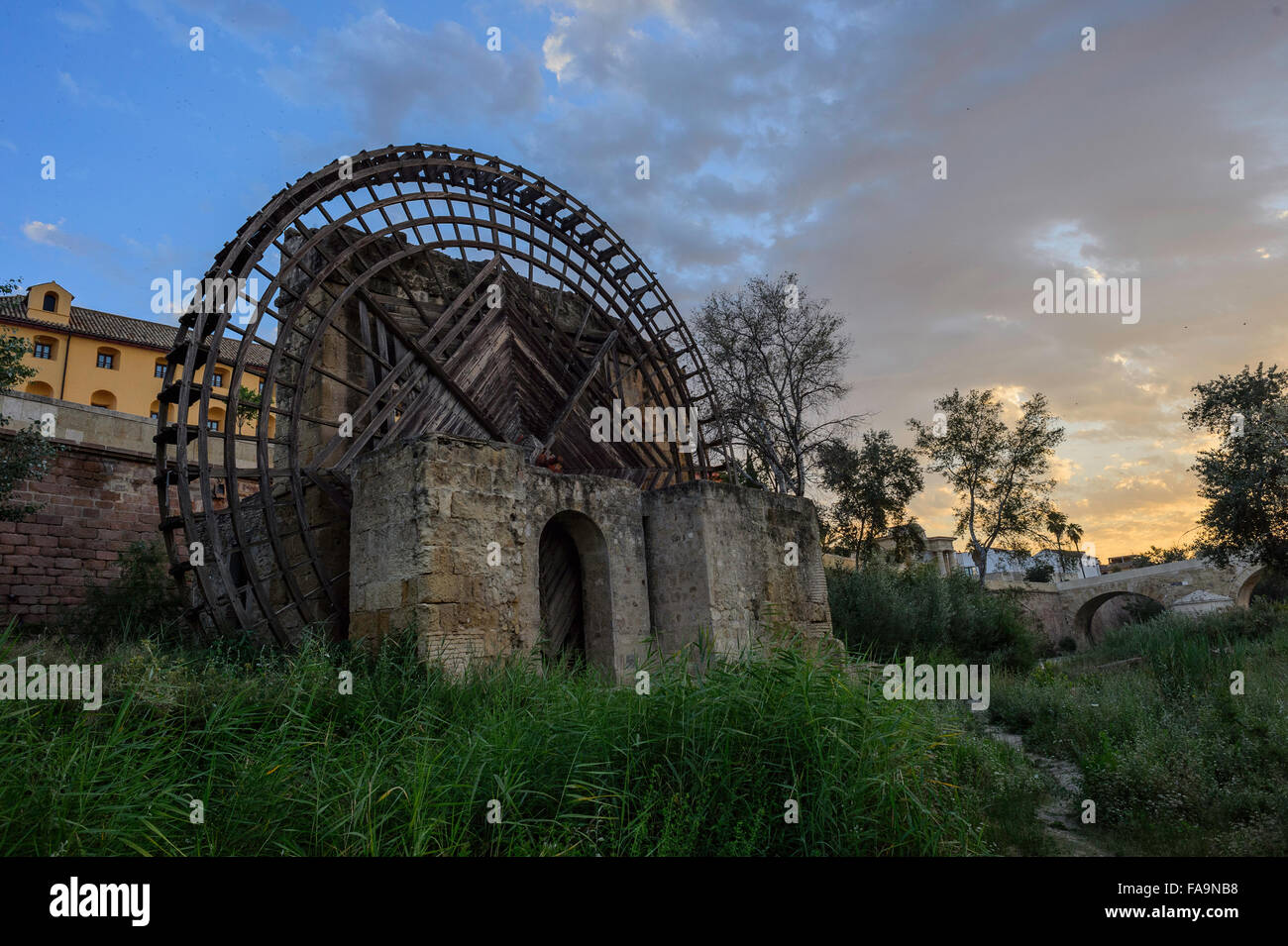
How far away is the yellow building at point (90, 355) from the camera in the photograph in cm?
2919

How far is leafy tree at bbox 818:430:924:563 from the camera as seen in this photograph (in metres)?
22.9

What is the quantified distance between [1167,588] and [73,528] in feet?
105

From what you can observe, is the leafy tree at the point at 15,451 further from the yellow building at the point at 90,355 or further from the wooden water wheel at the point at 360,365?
the yellow building at the point at 90,355

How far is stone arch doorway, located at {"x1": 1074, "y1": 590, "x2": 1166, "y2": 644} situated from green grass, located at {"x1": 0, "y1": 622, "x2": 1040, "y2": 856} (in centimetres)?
2619

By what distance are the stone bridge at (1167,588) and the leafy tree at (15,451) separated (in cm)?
2784

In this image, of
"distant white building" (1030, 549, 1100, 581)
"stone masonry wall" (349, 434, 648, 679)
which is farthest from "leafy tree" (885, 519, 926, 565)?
"stone masonry wall" (349, 434, 648, 679)

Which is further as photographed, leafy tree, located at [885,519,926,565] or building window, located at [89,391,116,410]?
building window, located at [89,391,116,410]

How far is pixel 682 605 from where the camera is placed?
896cm

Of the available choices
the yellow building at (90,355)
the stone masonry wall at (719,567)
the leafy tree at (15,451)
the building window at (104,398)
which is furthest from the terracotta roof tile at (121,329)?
the stone masonry wall at (719,567)

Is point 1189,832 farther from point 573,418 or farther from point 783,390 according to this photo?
point 783,390

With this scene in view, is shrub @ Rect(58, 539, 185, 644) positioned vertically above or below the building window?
below

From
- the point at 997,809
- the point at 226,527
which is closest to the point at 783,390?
the point at 226,527

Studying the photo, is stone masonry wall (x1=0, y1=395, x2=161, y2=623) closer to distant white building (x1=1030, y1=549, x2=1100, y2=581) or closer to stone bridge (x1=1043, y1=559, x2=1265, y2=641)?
stone bridge (x1=1043, y1=559, x2=1265, y2=641)
